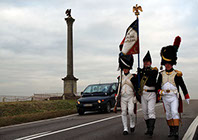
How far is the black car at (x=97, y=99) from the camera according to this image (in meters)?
15.3

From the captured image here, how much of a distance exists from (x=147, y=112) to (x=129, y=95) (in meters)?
0.66

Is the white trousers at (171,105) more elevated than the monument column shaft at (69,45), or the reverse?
the monument column shaft at (69,45)

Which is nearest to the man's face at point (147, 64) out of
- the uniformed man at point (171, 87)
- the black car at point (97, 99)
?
the uniformed man at point (171, 87)

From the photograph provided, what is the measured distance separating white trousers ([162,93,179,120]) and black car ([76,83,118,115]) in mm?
7628

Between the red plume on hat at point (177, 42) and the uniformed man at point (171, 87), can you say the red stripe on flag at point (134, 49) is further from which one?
the red plume on hat at point (177, 42)

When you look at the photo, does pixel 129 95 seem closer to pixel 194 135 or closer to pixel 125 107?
pixel 125 107

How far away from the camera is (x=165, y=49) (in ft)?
24.2

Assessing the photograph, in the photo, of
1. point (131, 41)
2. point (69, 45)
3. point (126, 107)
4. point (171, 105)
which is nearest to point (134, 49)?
point (131, 41)

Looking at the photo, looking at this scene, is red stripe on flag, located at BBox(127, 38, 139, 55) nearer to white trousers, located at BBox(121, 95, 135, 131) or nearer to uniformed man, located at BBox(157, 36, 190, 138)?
uniformed man, located at BBox(157, 36, 190, 138)

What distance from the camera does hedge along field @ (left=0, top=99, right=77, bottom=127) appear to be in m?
14.1

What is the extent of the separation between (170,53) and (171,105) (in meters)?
1.27

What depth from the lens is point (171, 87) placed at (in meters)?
7.07

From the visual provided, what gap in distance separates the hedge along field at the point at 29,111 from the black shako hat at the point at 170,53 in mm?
8089

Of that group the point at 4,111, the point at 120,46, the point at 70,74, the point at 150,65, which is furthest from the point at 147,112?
the point at 70,74
